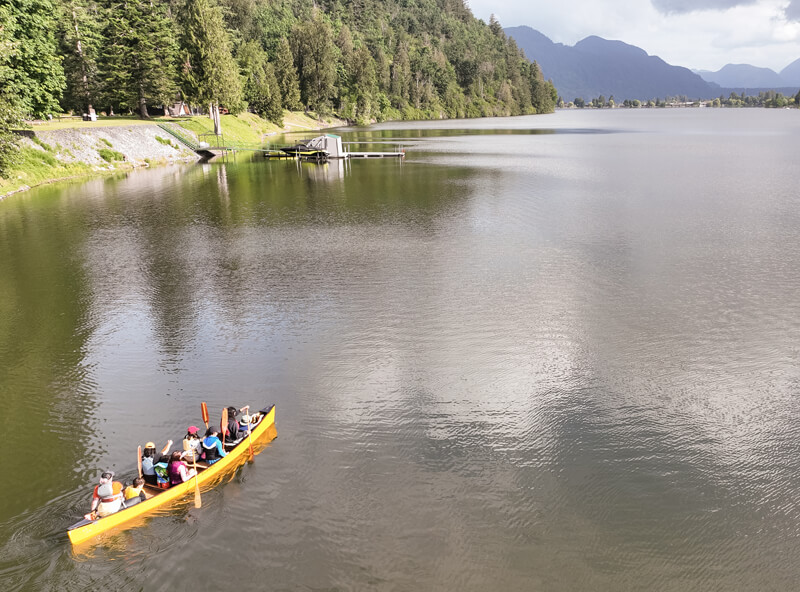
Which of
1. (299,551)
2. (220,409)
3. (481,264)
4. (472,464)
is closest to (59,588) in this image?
(299,551)

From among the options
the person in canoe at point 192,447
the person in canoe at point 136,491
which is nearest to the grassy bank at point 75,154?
the person in canoe at point 192,447

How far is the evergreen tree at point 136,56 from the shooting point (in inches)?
4026

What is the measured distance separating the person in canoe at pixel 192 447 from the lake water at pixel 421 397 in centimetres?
148

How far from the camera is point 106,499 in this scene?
645 inches

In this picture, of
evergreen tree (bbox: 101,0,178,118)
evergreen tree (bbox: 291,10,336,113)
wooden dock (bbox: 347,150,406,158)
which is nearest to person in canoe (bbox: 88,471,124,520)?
wooden dock (bbox: 347,150,406,158)

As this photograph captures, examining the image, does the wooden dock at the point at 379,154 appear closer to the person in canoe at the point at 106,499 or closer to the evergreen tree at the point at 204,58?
the evergreen tree at the point at 204,58

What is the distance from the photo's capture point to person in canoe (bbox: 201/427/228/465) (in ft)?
61.4

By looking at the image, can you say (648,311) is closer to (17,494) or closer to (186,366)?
(186,366)

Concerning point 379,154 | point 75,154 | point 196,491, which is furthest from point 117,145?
point 196,491

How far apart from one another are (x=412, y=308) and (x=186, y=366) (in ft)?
40.2

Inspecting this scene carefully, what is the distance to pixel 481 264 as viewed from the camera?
132 ft

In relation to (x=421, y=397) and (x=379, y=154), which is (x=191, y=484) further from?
(x=379, y=154)

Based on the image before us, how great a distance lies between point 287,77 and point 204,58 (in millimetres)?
66368

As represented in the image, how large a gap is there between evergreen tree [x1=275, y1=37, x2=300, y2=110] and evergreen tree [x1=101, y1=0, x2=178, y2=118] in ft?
216
